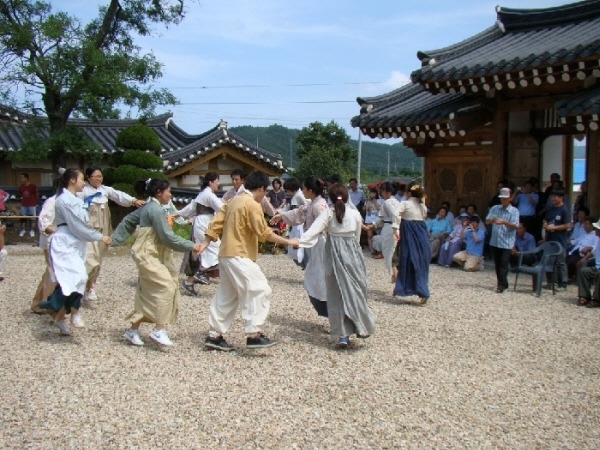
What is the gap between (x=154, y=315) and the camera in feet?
19.0

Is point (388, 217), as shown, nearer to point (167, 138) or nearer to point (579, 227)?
point (579, 227)

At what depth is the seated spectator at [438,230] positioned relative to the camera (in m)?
12.4

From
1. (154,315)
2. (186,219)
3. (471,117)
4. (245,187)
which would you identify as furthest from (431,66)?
(154,315)

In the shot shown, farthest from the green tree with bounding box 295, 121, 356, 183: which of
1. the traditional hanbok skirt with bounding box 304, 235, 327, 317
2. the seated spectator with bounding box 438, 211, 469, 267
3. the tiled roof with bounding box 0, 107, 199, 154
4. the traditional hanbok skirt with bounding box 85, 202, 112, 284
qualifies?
the traditional hanbok skirt with bounding box 304, 235, 327, 317

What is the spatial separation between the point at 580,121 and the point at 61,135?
1235 cm

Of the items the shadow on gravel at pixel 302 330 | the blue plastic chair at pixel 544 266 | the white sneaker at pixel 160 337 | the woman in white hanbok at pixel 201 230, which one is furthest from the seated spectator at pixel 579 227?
the white sneaker at pixel 160 337

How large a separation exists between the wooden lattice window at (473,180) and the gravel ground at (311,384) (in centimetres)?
526

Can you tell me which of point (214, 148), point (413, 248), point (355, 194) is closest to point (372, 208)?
point (355, 194)

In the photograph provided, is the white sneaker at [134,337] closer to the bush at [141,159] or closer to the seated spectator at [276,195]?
the seated spectator at [276,195]

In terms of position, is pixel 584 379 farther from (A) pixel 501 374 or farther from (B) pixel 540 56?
(B) pixel 540 56

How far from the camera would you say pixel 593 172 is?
10547 mm

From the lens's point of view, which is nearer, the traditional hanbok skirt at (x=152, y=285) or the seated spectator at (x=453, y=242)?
the traditional hanbok skirt at (x=152, y=285)

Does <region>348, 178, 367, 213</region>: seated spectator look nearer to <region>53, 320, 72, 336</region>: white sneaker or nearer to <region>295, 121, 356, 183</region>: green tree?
<region>53, 320, 72, 336</region>: white sneaker

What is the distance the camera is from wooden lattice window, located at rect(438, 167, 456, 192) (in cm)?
1330
